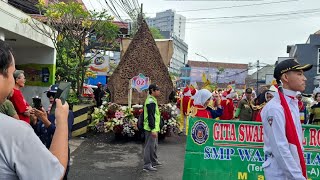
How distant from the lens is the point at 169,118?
11.0 metres

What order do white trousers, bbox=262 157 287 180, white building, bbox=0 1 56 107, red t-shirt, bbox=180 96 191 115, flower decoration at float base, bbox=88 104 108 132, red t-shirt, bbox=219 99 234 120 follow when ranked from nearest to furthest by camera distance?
white trousers, bbox=262 157 287 180
flower decoration at float base, bbox=88 104 108 132
red t-shirt, bbox=219 99 234 120
white building, bbox=0 1 56 107
red t-shirt, bbox=180 96 191 115

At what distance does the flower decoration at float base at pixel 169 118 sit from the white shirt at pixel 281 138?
7.60m

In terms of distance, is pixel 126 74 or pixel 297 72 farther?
pixel 126 74

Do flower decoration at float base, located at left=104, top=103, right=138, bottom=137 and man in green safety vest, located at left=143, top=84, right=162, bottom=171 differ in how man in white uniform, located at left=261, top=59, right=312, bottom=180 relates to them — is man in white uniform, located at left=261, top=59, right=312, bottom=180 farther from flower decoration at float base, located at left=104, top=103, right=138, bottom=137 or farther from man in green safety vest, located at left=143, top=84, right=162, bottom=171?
flower decoration at float base, located at left=104, top=103, right=138, bottom=137

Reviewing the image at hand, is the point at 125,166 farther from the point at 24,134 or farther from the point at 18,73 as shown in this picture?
the point at 24,134

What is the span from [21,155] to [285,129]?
231 cm

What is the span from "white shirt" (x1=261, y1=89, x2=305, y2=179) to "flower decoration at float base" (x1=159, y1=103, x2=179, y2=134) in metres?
7.60

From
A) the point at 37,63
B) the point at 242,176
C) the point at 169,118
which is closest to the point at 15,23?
the point at 37,63

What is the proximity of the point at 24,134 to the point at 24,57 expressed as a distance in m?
14.6

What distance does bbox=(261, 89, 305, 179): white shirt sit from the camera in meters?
2.96

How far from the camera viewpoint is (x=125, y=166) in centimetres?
782

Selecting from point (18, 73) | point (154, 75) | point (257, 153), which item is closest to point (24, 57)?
point (154, 75)

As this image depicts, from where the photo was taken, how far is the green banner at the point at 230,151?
5.45 m

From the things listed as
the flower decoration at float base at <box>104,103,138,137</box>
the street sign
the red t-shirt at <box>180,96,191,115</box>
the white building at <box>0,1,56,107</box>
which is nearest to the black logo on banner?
the flower decoration at float base at <box>104,103,138,137</box>
